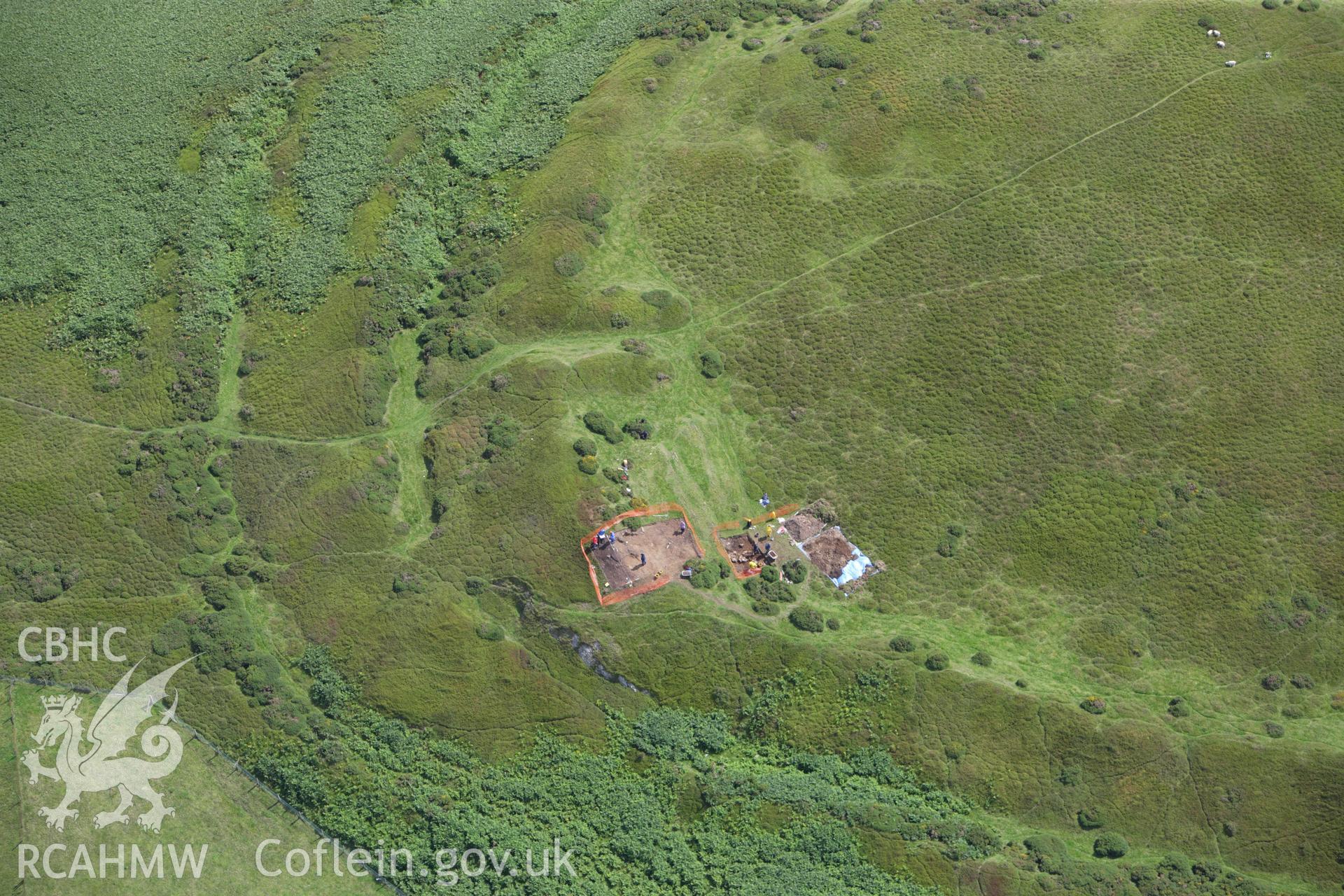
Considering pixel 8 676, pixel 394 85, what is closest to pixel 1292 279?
pixel 394 85

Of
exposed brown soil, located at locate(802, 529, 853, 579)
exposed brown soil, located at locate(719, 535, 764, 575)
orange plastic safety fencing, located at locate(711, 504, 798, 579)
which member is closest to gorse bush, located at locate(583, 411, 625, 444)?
orange plastic safety fencing, located at locate(711, 504, 798, 579)

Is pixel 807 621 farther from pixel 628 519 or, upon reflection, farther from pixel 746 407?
pixel 746 407

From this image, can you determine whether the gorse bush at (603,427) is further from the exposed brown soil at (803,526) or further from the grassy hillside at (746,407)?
the exposed brown soil at (803,526)

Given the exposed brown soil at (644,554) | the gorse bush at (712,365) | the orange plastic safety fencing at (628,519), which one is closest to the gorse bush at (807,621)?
the orange plastic safety fencing at (628,519)

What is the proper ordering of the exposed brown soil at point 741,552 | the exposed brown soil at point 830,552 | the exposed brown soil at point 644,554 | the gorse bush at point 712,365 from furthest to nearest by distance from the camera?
the gorse bush at point 712,365
the exposed brown soil at point 741,552
the exposed brown soil at point 830,552
the exposed brown soil at point 644,554

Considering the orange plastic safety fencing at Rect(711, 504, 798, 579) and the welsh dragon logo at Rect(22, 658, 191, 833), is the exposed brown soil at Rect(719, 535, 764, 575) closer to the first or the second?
the orange plastic safety fencing at Rect(711, 504, 798, 579)

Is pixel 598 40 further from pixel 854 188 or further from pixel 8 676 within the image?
pixel 8 676
